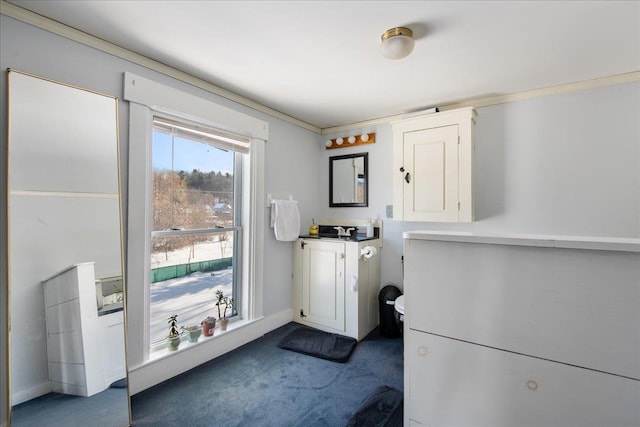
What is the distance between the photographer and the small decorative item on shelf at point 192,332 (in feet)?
7.42

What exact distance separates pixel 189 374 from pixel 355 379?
4.36ft

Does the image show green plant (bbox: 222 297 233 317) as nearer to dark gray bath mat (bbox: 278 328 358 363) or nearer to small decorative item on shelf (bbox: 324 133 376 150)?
dark gray bath mat (bbox: 278 328 358 363)

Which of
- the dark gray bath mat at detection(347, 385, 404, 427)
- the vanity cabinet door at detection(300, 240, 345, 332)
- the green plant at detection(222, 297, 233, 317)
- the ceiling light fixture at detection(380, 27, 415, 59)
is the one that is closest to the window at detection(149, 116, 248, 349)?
the green plant at detection(222, 297, 233, 317)

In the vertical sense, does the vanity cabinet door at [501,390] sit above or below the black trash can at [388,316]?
above

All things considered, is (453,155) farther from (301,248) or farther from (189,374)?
(189,374)

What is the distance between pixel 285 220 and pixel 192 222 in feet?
3.21

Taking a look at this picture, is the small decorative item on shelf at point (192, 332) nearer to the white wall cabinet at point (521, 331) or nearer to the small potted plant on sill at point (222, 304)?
the small potted plant on sill at point (222, 304)

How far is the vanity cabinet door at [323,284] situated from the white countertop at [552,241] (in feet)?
5.94

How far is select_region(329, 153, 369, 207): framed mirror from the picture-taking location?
3402 mm

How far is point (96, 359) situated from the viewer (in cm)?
161

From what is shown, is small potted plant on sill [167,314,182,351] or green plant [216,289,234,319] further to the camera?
green plant [216,289,234,319]

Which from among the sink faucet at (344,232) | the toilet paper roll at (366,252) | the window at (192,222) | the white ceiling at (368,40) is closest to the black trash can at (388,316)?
the toilet paper roll at (366,252)

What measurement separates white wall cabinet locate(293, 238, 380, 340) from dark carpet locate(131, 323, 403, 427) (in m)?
0.38

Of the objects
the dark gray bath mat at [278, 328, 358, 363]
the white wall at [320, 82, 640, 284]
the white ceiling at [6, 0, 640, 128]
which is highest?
the white ceiling at [6, 0, 640, 128]
